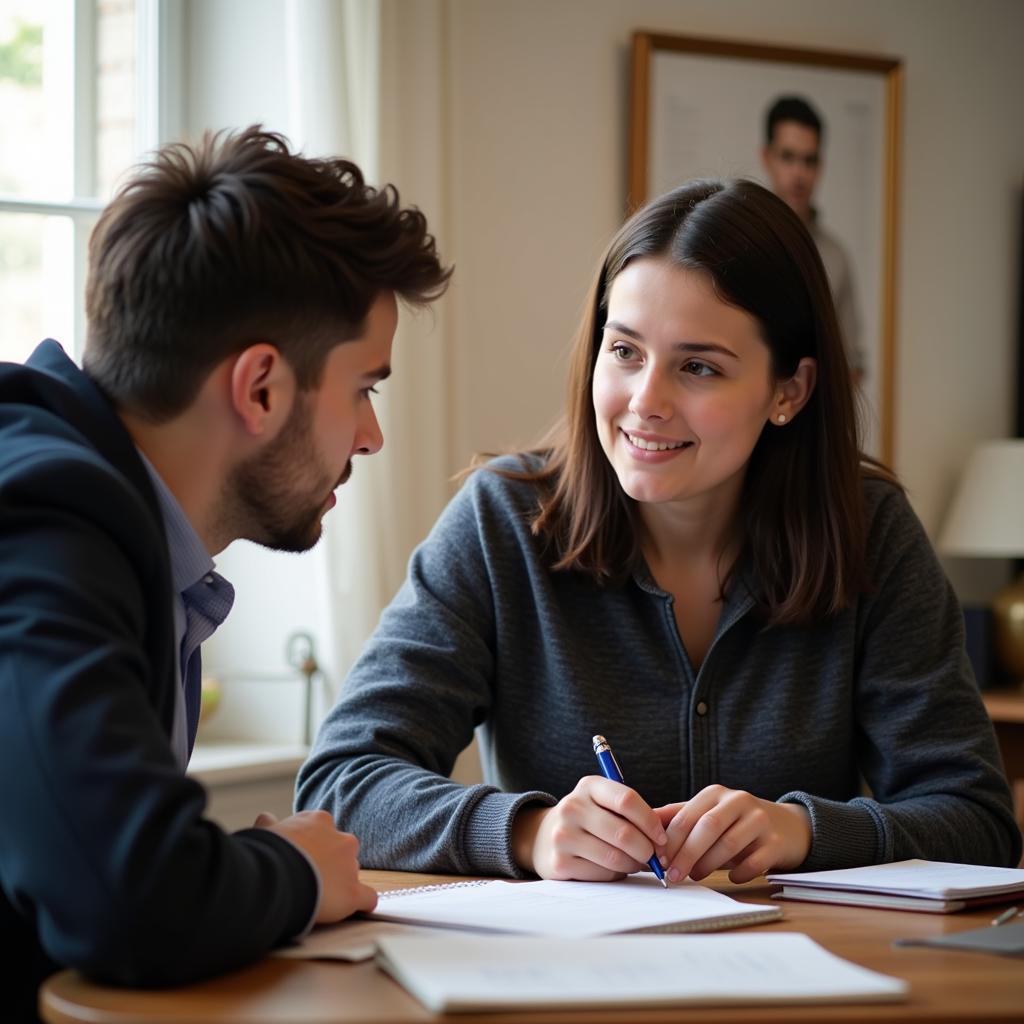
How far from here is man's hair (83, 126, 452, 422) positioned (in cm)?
117

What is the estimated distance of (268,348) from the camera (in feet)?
3.84

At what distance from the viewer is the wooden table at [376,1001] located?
880 mm

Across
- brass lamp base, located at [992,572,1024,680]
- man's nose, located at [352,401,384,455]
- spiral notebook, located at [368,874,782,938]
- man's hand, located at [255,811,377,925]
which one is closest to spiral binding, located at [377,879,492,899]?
spiral notebook, located at [368,874,782,938]

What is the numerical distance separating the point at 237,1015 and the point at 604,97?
2.58 m

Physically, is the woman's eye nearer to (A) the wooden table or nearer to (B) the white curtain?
(A) the wooden table

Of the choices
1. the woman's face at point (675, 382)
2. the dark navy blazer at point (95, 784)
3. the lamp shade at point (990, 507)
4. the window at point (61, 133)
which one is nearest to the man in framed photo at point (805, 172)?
the lamp shade at point (990, 507)

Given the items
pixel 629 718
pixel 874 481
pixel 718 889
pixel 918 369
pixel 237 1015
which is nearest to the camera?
pixel 237 1015

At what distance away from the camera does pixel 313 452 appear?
4.05 ft

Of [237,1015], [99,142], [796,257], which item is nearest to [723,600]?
[796,257]

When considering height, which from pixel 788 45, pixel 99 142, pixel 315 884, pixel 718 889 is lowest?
pixel 718 889

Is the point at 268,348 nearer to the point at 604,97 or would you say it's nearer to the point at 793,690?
the point at 793,690

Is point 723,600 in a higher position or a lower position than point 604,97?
lower

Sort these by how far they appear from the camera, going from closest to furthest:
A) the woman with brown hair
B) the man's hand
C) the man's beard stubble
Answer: the man's hand
the man's beard stubble
the woman with brown hair

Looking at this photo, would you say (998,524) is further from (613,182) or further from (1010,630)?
(613,182)
